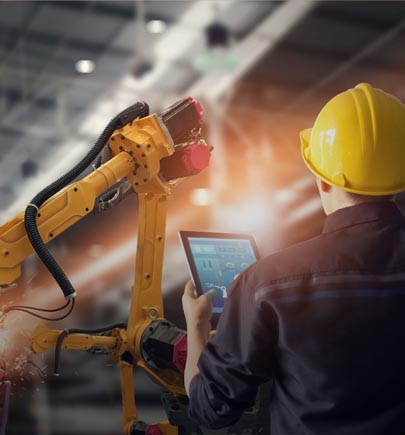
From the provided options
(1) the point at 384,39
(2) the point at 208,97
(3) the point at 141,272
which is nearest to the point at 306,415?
(3) the point at 141,272

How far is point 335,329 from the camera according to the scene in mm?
1305

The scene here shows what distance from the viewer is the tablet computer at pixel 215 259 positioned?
222cm

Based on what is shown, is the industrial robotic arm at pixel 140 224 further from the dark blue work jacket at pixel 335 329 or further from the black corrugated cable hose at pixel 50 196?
the dark blue work jacket at pixel 335 329

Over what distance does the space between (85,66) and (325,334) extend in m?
6.41

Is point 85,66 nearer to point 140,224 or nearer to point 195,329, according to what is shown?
point 140,224

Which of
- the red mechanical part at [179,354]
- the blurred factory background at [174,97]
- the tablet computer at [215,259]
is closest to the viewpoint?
the red mechanical part at [179,354]

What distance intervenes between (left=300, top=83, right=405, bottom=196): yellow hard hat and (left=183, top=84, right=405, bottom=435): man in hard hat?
0.11ft

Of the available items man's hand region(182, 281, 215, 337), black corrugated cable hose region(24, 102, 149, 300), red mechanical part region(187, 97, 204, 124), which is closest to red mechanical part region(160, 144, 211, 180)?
red mechanical part region(187, 97, 204, 124)

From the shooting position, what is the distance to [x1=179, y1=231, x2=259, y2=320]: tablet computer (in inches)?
87.4

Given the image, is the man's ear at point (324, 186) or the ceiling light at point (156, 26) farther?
the ceiling light at point (156, 26)

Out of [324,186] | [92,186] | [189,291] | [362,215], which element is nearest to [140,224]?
[92,186]

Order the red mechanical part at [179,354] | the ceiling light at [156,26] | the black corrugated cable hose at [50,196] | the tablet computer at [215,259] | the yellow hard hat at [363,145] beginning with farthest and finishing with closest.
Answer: the ceiling light at [156,26], the tablet computer at [215,259], the red mechanical part at [179,354], the black corrugated cable hose at [50,196], the yellow hard hat at [363,145]

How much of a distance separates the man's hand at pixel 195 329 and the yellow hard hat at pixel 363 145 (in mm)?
450

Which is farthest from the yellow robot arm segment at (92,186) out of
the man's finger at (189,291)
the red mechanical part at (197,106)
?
the man's finger at (189,291)
